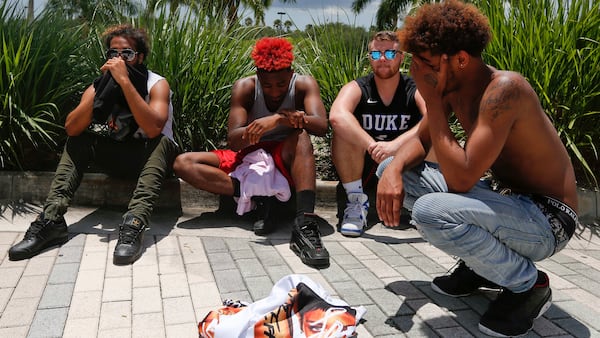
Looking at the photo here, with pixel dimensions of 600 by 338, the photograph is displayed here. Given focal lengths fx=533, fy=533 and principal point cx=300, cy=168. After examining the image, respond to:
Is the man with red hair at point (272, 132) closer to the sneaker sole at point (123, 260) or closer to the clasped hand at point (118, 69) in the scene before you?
the clasped hand at point (118, 69)

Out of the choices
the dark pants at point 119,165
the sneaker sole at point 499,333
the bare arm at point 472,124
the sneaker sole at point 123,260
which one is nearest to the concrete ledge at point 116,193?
the dark pants at point 119,165

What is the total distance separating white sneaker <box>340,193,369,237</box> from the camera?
12.3ft

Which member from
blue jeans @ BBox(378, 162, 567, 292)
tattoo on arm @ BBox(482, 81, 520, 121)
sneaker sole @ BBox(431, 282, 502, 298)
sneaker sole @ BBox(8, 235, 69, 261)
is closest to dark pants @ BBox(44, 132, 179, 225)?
sneaker sole @ BBox(8, 235, 69, 261)

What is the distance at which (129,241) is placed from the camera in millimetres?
3174

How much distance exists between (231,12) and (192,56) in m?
1.27

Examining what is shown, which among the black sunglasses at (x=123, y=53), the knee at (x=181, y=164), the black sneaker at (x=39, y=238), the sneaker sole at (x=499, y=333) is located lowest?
the sneaker sole at (x=499, y=333)

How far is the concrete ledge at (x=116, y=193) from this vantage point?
407 centimetres

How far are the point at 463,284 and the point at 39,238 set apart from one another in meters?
2.44

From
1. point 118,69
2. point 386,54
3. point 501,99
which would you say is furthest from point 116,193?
point 501,99

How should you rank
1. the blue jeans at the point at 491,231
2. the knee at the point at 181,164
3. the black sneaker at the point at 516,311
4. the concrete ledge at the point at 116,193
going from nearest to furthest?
the blue jeans at the point at 491,231 < the black sneaker at the point at 516,311 < the knee at the point at 181,164 < the concrete ledge at the point at 116,193

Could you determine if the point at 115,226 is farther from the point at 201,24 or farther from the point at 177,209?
the point at 201,24

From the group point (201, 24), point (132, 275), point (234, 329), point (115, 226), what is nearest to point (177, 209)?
point (115, 226)

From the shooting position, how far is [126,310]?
2500 millimetres

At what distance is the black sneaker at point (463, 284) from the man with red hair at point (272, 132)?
940 millimetres
